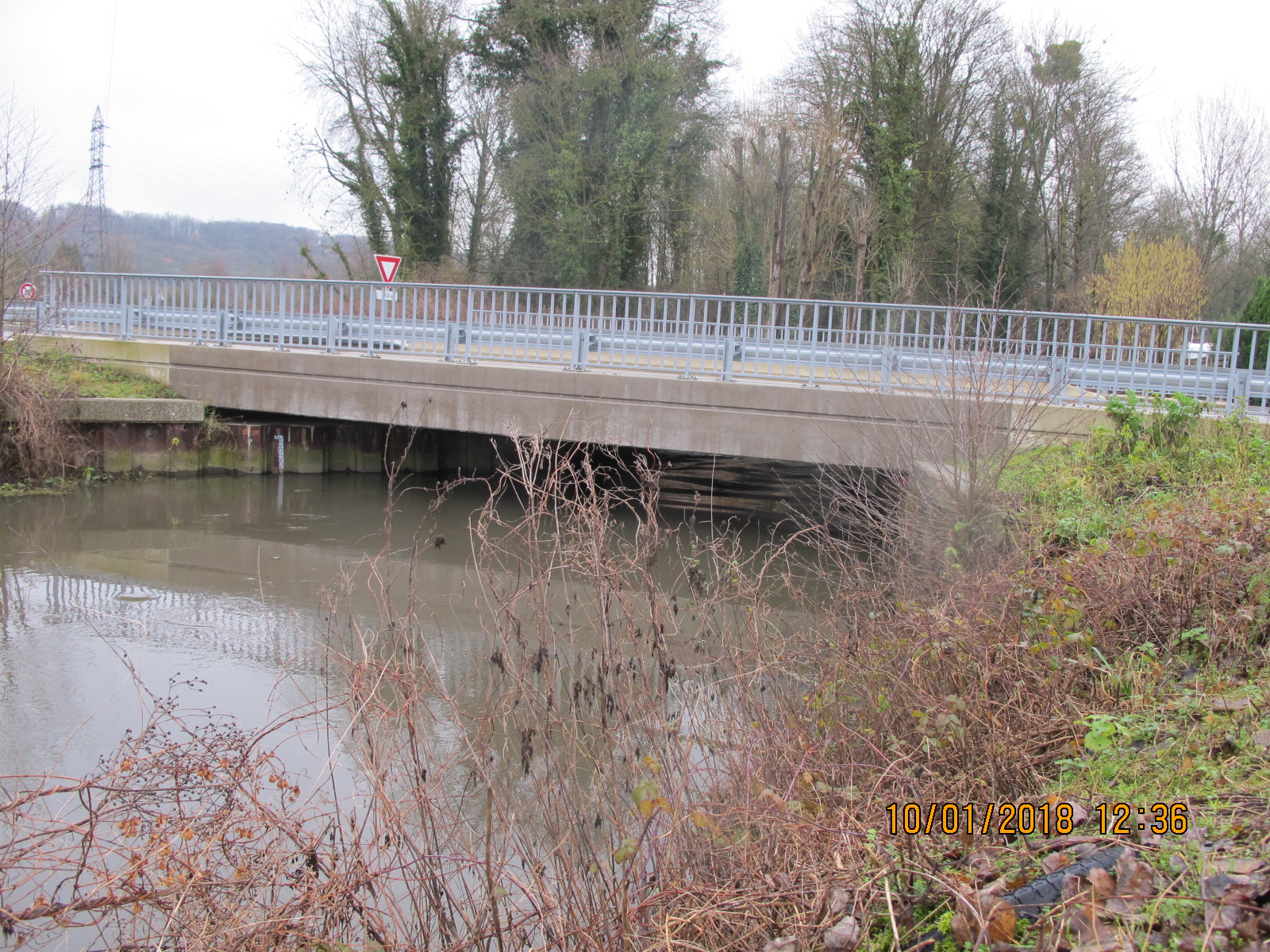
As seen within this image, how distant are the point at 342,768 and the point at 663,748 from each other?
1.95 meters

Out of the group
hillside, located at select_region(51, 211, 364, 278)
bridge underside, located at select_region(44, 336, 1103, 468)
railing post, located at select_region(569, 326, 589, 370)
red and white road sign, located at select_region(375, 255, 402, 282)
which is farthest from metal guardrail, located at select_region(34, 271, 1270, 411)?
hillside, located at select_region(51, 211, 364, 278)

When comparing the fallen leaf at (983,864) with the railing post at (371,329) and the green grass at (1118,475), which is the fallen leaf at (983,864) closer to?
the green grass at (1118,475)

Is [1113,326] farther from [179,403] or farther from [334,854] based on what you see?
[334,854]

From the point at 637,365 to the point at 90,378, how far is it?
337 inches

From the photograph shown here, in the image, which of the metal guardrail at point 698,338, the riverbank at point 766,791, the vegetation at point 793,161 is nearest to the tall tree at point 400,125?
the vegetation at point 793,161

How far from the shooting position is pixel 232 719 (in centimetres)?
A: 522

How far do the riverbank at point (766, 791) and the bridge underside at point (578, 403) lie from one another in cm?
347

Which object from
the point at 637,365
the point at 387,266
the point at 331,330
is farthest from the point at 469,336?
the point at 387,266

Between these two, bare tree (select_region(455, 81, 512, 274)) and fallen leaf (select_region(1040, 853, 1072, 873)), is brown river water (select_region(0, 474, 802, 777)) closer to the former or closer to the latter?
fallen leaf (select_region(1040, 853, 1072, 873))

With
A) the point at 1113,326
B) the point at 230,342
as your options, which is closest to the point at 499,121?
the point at 230,342

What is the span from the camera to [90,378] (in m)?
13.9

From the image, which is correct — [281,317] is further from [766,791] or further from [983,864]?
[983,864]

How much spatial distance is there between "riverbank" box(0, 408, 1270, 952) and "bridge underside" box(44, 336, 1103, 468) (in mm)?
3467

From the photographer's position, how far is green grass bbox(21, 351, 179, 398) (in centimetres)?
1322
